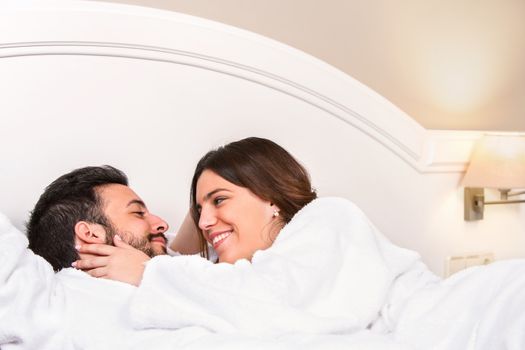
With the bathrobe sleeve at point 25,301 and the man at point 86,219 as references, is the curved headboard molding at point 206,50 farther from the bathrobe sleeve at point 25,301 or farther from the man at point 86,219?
the bathrobe sleeve at point 25,301

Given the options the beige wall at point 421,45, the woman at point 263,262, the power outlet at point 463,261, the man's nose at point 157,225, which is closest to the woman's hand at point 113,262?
the woman at point 263,262

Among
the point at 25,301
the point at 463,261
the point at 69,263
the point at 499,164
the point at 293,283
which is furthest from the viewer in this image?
the point at 463,261

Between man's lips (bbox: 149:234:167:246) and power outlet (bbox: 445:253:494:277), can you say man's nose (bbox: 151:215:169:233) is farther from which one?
power outlet (bbox: 445:253:494:277)

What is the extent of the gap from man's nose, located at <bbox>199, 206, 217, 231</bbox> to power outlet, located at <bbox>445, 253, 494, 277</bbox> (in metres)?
0.97

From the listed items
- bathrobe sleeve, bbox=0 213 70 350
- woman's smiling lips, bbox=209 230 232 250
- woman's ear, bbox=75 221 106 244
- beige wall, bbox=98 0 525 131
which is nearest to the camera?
bathrobe sleeve, bbox=0 213 70 350

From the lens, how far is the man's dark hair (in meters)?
1.42

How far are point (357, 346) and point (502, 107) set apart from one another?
1563 mm

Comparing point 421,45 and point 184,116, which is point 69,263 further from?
point 421,45

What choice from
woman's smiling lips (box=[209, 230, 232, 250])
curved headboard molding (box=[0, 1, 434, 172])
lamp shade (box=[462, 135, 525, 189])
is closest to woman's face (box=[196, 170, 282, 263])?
woman's smiling lips (box=[209, 230, 232, 250])

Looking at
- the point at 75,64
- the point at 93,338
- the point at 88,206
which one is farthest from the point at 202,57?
the point at 93,338

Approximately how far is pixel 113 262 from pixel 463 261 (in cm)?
129

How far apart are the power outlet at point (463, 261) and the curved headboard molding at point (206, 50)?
0.31 m

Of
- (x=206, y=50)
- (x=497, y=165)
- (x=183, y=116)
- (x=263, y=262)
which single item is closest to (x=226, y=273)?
(x=263, y=262)

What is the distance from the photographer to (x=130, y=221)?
1.46 m
